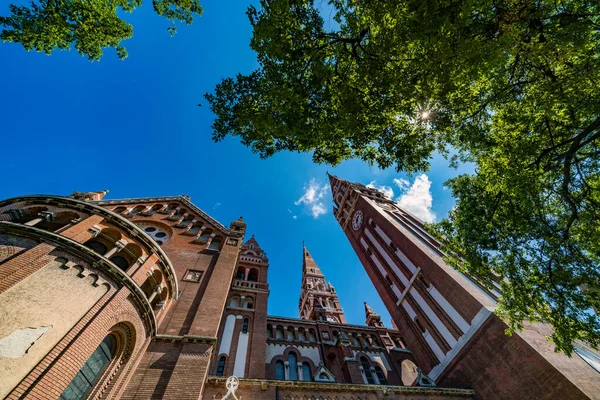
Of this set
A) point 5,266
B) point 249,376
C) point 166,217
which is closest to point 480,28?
point 5,266

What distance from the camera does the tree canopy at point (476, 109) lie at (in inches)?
269

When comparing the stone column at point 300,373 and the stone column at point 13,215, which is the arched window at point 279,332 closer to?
the stone column at point 300,373

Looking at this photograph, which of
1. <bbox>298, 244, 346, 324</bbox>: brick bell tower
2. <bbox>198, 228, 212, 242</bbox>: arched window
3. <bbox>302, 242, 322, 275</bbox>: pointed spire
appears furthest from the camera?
<bbox>302, 242, 322, 275</bbox>: pointed spire

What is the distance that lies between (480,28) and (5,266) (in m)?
15.1

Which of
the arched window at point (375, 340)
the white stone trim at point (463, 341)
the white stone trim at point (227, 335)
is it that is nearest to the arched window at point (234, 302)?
the white stone trim at point (227, 335)

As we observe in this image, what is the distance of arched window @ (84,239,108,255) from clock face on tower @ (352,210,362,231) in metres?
22.6

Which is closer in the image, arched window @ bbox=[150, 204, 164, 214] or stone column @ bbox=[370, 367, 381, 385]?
stone column @ bbox=[370, 367, 381, 385]

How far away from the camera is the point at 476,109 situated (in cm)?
1002

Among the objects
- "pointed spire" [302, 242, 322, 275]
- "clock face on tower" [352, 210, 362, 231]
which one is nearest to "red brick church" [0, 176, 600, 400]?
"clock face on tower" [352, 210, 362, 231]

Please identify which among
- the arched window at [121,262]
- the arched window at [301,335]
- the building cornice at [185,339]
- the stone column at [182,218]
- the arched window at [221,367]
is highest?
the stone column at [182,218]

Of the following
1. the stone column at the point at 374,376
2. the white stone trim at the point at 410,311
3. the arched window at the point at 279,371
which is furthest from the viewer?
the white stone trim at the point at 410,311

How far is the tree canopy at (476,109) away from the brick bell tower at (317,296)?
17416 millimetres

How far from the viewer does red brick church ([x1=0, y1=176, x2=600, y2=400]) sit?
21.9 ft

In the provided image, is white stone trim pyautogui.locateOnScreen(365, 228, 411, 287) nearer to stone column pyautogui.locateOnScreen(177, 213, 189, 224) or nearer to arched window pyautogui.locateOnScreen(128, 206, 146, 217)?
stone column pyautogui.locateOnScreen(177, 213, 189, 224)
